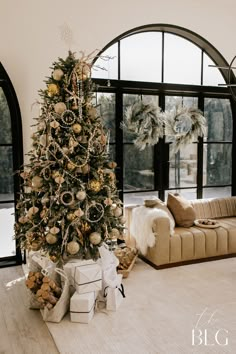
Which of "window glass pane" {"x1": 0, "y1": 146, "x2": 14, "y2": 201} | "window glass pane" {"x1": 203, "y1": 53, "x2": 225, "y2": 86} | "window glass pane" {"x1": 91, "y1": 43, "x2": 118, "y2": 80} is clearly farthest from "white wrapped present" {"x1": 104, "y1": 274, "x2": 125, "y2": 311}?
"window glass pane" {"x1": 203, "y1": 53, "x2": 225, "y2": 86}

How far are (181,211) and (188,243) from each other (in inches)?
20.6

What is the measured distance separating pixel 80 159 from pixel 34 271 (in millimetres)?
1261

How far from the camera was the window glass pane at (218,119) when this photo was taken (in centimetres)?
611

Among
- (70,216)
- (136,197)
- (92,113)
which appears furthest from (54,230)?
(136,197)

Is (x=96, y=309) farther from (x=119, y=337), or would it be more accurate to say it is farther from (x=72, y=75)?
(x=72, y=75)

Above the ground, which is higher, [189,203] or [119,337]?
[189,203]

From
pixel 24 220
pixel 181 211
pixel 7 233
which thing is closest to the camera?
pixel 24 220

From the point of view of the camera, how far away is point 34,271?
3674 millimetres

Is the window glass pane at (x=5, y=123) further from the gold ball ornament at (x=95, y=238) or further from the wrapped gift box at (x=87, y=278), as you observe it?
the wrapped gift box at (x=87, y=278)

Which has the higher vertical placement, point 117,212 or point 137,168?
point 137,168

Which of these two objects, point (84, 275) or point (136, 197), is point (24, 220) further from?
point (136, 197)

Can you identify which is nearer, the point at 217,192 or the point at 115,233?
the point at 115,233

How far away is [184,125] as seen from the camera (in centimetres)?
575

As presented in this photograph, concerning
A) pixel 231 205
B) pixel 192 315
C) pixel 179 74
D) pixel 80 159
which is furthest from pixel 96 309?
pixel 179 74
